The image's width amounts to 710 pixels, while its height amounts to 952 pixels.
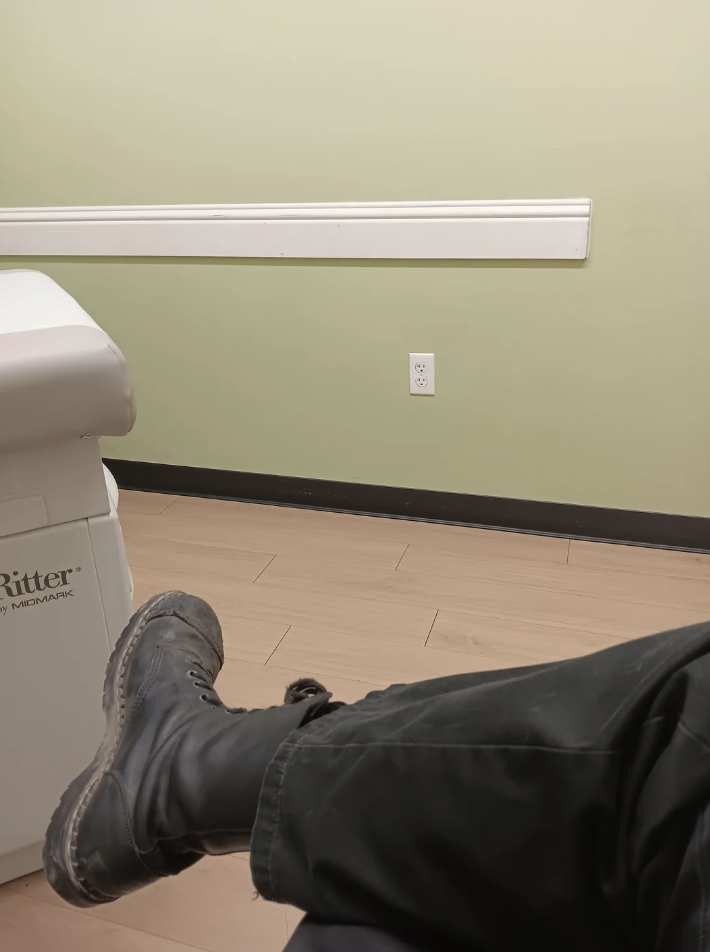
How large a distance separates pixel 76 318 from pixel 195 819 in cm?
50

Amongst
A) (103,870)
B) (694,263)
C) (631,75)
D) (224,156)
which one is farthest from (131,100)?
(103,870)

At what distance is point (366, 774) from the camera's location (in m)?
0.47

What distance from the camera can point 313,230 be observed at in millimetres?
1596

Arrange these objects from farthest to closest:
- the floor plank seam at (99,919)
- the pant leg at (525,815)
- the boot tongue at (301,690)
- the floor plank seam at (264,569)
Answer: the floor plank seam at (264,569) → the floor plank seam at (99,919) → the boot tongue at (301,690) → the pant leg at (525,815)

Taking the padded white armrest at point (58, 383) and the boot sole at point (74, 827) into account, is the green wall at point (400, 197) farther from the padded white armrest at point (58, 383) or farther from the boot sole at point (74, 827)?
the boot sole at point (74, 827)

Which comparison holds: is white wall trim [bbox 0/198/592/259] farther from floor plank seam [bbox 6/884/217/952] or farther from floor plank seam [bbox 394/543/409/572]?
floor plank seam [bbox 6/884/217/952]

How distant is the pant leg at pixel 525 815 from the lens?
0.41m

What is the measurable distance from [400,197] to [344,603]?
84 cm

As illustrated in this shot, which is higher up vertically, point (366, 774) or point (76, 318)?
point (76, 318)

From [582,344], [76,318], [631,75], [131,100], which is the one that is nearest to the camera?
[76,318]

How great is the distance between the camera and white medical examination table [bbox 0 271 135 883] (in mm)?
674

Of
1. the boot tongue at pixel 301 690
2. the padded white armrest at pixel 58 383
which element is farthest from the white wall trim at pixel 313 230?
the boot tongue at pixel 301 690

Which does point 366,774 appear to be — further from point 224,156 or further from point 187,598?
point 224,156

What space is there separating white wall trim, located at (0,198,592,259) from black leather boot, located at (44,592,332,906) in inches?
43.2
